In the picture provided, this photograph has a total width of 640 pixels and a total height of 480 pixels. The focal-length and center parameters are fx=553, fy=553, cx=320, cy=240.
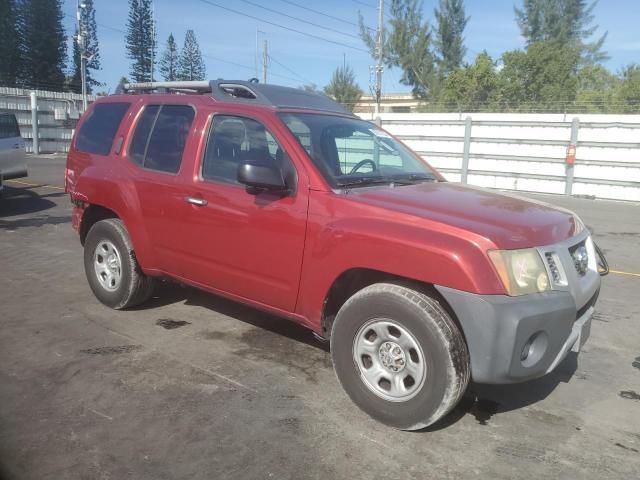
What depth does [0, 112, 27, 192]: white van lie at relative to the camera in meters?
11.8

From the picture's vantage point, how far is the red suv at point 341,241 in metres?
2.87

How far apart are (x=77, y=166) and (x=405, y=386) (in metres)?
3.92

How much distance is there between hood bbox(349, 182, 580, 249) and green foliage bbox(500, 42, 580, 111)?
4315cm

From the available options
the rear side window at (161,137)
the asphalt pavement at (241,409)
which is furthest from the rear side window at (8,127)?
the rear side window at (161,137)

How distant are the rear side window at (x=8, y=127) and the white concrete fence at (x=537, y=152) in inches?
467

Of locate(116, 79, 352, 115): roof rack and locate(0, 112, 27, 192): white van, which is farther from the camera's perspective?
locate(0, 112, 27, 192): white van

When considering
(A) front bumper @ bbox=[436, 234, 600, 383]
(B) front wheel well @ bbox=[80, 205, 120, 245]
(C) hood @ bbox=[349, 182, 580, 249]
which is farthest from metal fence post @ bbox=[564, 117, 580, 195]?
(A) front bumper @ bbox=[436, 234, 600, 383]

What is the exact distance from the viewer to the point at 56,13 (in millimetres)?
58406

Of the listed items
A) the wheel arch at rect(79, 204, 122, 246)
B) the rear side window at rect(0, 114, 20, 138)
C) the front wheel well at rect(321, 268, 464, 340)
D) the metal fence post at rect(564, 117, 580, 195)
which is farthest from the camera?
the metal fence post at rect(564, 117, 580, 195)

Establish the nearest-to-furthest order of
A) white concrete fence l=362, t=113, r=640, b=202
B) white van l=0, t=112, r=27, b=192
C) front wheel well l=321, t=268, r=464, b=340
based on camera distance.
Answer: front wheel well l=321, t=268, r=464, b=340
white van l=0, t=112, r=27, b=192
white concrete fence l=362, t=113, r=640, b=202

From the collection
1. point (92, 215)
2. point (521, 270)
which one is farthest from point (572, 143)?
point (521, 270)

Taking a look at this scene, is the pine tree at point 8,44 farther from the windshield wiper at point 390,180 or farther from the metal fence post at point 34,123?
the windshield wiper at point 390,180

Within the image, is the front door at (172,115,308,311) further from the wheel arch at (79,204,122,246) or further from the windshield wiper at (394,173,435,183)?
the wheel arch at (79,204,122,246)

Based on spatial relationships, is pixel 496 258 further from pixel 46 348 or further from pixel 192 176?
pixel 46 348
